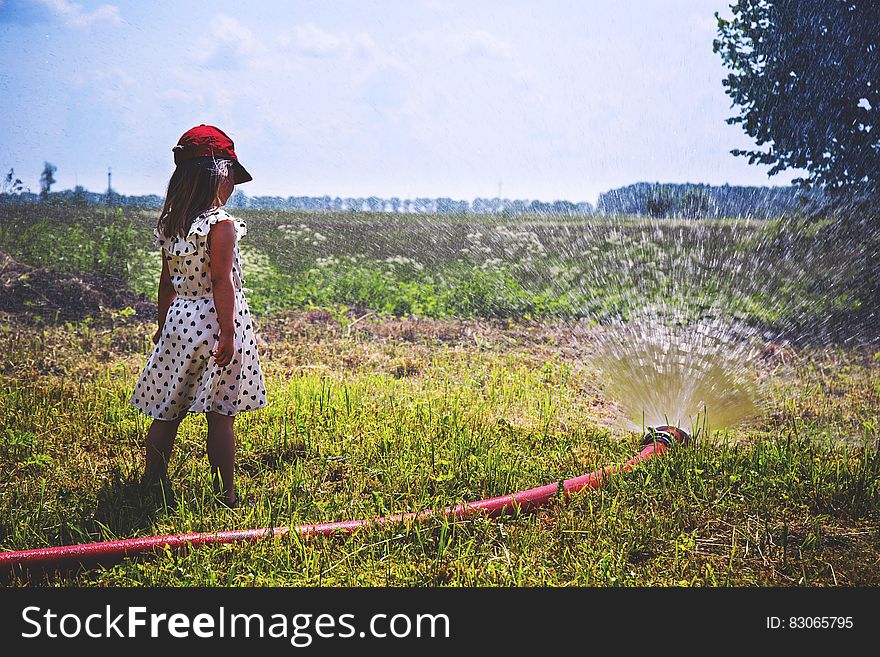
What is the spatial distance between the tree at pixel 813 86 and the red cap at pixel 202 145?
17.2 feet

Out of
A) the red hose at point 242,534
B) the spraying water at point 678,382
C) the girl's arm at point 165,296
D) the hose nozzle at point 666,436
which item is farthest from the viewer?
the spraying water at point 678,382

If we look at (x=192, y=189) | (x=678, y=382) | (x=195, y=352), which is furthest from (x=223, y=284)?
(x=678, y=382)

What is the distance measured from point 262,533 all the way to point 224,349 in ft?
2.27

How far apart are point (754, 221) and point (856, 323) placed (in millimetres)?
1431

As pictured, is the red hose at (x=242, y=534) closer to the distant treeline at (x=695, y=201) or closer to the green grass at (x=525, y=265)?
the green grass at (x=525, y=265)

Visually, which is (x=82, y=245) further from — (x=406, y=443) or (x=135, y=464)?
(x=406, y=443)

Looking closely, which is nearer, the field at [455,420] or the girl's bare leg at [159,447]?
the field at [455,420]

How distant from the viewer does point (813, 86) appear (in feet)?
20.7

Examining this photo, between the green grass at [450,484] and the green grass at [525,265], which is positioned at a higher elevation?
the green grass at [525,265]

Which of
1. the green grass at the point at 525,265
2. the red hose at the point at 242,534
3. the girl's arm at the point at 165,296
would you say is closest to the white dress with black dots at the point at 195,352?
the girl's arm at the point at 165,296

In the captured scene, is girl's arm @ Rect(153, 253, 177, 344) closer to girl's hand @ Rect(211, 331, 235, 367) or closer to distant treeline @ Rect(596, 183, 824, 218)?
girl's hand @ Rect(211, 331, 235, 367)

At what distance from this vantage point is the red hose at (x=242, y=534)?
2355 mm

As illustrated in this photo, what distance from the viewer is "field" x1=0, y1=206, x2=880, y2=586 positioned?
2.57m

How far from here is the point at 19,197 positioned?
815 cm
